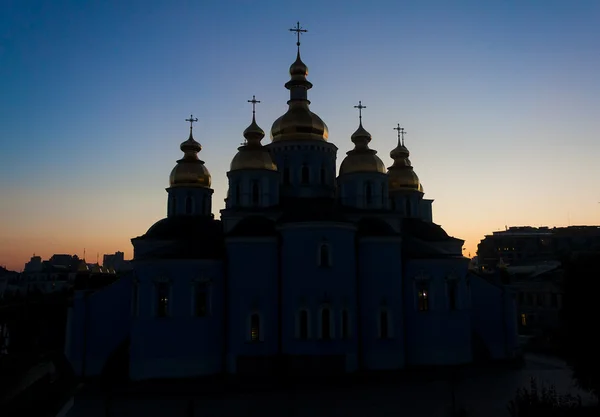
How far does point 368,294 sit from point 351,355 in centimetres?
279

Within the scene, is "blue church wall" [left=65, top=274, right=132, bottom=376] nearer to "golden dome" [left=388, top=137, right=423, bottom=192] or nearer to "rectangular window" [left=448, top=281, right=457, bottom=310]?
"rectangular window" [left=448, top=281, right=457, bottom=310]

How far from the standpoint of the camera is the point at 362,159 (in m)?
28.1

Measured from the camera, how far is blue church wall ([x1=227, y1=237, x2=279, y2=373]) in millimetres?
22625

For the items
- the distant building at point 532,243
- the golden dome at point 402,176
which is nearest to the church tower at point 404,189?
the golden dome at point 402,176

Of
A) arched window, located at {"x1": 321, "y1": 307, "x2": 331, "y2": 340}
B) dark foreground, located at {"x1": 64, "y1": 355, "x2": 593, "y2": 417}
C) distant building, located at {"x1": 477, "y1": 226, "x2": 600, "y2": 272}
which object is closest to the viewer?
dark foreground, located at {"x1": 64, "y1": 355, "x2": 593, "y2": 417}

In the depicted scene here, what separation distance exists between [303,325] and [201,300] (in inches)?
179

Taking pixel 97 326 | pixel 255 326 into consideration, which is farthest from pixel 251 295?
pixel 97 326

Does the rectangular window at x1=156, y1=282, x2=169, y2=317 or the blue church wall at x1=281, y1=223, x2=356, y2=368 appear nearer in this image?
the blue church wall at x1=281, y1=223, x2=356, y2=368

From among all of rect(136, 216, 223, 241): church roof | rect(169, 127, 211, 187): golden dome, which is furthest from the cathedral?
rect(169, 127, 211, 187): golden dome

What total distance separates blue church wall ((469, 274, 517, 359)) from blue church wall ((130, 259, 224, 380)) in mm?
13506

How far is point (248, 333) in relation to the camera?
74.2ft

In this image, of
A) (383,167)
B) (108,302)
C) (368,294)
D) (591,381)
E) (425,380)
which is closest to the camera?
(591,381)

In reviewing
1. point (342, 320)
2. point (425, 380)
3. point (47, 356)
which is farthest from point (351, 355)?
point (47, 356)

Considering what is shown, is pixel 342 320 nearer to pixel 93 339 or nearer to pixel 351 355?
pixel 351 355
